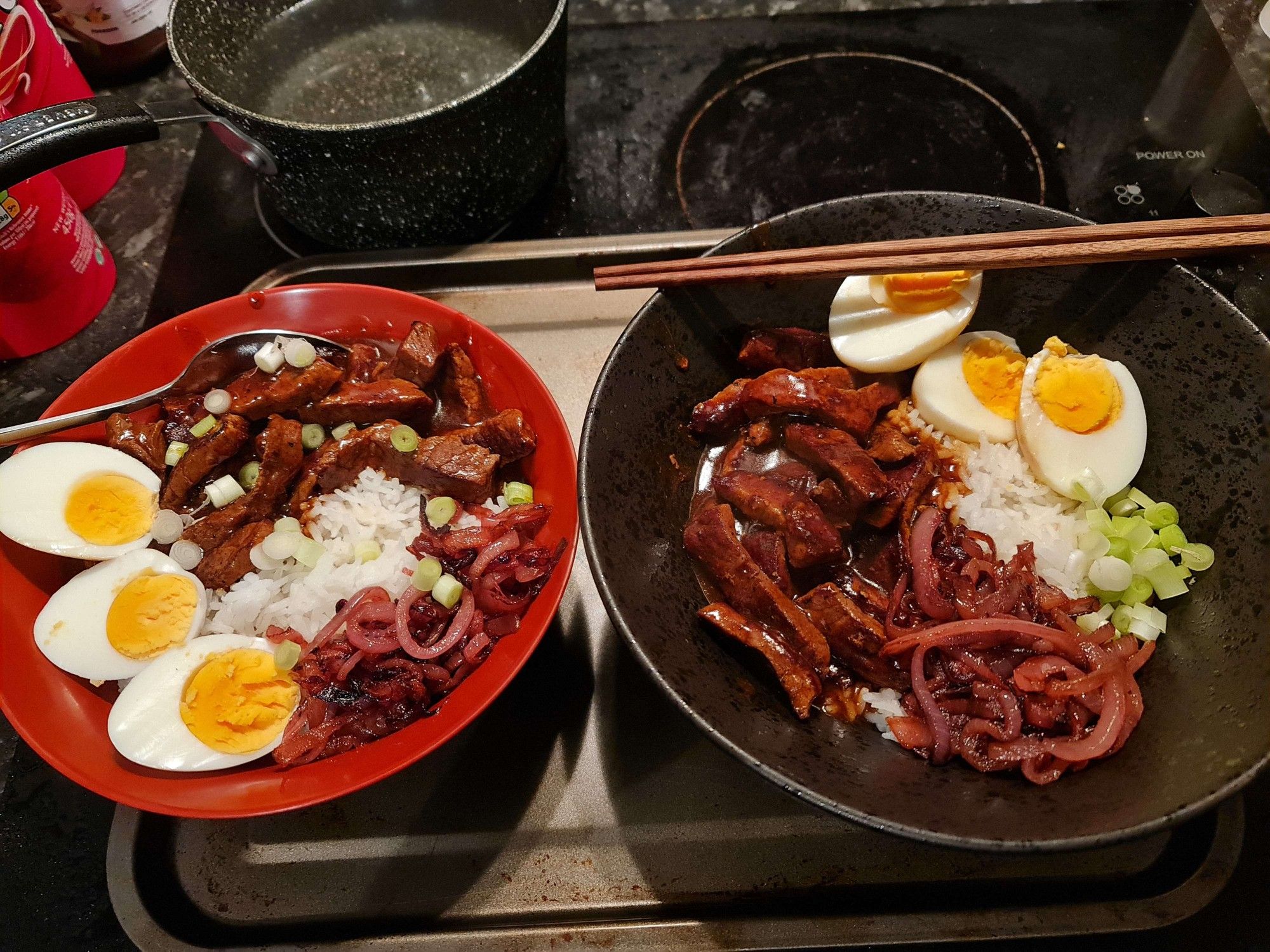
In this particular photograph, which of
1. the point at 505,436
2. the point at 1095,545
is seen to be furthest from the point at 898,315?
the point at 505,436

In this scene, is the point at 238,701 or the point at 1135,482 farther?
the point at 1135,482

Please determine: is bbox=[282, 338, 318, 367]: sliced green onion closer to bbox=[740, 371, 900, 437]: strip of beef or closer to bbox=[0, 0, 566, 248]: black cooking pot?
bbox=[0, 0, 566, 248]: black cooking pot

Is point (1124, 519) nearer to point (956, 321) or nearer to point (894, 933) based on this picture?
point (956, 321)

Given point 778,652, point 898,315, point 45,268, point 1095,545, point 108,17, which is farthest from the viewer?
point 108,17

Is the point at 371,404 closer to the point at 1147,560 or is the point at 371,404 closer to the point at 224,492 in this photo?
the point at 224,492

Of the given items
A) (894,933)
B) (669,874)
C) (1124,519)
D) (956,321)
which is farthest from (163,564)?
(1124,519)

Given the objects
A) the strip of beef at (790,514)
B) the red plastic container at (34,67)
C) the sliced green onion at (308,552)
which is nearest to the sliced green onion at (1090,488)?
the strip of beef at (790,514)
